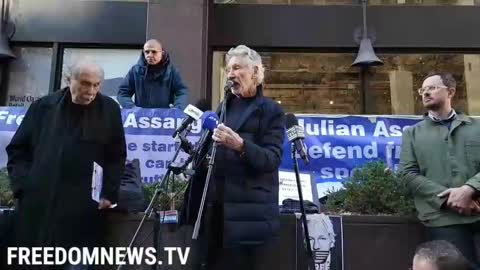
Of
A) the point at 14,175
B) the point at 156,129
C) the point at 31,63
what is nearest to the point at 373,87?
the point at 156,129

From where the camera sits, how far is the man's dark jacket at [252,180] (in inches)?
138

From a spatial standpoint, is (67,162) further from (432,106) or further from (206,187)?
(432,106)

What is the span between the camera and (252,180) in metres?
3.61

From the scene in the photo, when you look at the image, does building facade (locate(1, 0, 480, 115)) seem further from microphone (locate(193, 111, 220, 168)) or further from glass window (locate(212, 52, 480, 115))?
microphone (locate(193, 111, 220, 168))

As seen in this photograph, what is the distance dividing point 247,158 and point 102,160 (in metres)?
1.05

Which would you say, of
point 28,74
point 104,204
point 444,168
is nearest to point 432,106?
point 444,168

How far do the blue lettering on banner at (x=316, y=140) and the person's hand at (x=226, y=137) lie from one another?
2.22 m

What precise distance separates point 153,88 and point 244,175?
11.7 ft

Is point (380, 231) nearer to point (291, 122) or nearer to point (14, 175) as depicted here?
point (291, 122)

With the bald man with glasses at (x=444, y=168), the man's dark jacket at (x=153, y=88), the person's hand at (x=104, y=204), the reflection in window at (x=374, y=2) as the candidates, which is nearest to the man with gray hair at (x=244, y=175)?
the person's hand at (x=104, y=204)

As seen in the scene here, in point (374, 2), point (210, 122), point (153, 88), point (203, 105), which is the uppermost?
point (374, 2)

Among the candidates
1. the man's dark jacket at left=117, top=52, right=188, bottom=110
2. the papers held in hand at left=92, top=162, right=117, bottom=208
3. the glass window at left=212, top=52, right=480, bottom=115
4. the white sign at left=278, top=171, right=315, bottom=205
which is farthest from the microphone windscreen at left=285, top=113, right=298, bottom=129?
the glass window at left=212, top=52, right=480, bottom=115

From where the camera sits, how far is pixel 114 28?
1070 cm

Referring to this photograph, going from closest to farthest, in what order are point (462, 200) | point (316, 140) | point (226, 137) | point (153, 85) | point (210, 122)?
point (226, 137) < point (210, 122) < point (462, 200) < point (153, 85) < point (316, 140)
